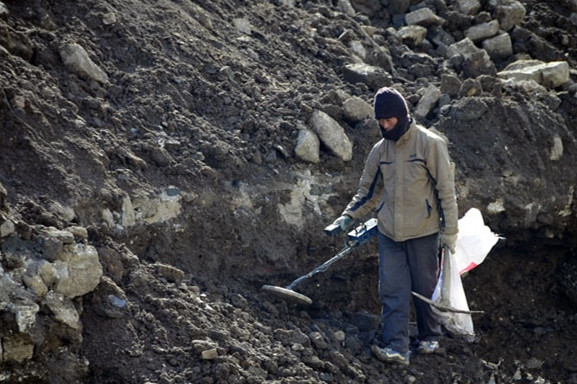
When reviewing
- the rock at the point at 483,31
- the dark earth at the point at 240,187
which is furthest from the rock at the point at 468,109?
the rock at the point at 483,31

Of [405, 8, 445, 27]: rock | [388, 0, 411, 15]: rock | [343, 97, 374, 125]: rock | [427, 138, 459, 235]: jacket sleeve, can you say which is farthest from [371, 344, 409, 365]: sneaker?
[388, 0, 411, 15]: rock

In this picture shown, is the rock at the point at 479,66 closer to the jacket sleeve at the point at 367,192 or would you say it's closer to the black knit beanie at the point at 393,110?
the jacket sleeve at the point at 367,192

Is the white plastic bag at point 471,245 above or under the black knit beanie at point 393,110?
under

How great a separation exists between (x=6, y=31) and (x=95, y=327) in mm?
2280

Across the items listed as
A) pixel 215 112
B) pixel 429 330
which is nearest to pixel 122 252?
pixel 215 112

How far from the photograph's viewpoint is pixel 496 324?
7.71 metres

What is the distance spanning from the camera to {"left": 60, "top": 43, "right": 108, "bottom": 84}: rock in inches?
245

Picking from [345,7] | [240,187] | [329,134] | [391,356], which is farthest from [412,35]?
[391,356]

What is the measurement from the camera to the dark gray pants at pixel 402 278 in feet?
18.9

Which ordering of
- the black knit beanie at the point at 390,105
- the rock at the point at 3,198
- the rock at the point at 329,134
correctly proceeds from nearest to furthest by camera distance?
the rock at the point at 3,198 → the black knit beanie at the point at 390,105 → the rock at the point at 329,134

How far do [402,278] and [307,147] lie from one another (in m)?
1.42

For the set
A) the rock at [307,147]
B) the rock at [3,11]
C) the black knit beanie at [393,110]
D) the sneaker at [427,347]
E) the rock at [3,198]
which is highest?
the black knit beanie at [393,110]

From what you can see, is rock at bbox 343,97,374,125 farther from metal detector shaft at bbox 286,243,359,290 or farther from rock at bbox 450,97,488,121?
metal detector shaft at bbox 286,243,359,290

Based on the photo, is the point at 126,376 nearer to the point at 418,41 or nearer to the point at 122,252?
the point at 122,252
